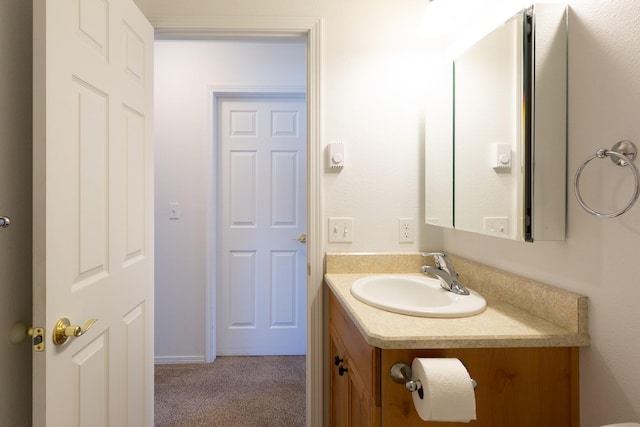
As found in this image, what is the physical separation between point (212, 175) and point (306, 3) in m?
1.32

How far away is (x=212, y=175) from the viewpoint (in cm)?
240

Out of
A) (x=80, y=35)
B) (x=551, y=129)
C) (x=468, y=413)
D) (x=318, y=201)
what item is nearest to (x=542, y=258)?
(x=551, y=129)

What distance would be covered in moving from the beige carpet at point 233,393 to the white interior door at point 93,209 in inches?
20.0

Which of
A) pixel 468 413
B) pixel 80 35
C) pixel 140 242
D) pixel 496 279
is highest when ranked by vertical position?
pixel 80 35

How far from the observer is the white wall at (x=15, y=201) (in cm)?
86

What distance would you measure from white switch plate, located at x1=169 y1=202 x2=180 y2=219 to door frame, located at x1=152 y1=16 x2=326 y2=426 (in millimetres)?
1168

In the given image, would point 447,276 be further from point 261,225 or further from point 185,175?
point 185,175

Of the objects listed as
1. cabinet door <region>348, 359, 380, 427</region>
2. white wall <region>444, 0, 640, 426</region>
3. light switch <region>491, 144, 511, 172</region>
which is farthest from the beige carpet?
light switch <region>491, 144, 511, 172</region>

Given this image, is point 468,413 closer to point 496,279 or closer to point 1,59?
point 496,279

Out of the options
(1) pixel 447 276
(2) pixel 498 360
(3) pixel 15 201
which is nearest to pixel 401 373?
(2) pixel 498 360

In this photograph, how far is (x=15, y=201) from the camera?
90 centimetres

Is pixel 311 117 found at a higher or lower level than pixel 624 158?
higher

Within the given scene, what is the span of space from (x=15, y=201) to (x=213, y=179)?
1539 millimetres

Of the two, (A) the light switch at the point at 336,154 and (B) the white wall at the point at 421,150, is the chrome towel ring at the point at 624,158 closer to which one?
(B) the white wall at the point at 421,150
